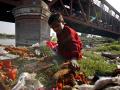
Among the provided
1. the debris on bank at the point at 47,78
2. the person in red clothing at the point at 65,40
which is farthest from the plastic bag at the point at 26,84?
the person in red clothing at the point at 65,40

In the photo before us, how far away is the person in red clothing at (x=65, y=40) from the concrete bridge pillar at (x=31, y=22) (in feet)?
24.5

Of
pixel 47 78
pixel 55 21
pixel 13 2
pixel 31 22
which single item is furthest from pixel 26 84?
pixel 13 2

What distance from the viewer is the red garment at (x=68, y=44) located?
16.1ft

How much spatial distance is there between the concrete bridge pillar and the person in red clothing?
7473mm

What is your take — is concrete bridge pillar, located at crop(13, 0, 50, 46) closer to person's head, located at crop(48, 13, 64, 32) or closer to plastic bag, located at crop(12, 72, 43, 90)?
person's head, located at crop(48, 13, 64, 32)

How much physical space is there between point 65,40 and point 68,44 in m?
0.12

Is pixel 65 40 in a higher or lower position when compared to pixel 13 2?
lower

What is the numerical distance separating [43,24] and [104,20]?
87.1 ft

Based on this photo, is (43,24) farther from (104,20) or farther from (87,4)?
(104,20)

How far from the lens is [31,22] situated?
12992mm

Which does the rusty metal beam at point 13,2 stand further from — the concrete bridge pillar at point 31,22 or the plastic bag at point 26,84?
the plastic bag at point 26,84

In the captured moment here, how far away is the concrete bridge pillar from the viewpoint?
41.6 feet

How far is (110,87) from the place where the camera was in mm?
4172

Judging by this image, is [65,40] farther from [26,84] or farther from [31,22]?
[31,22]
